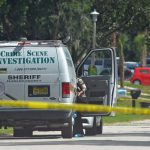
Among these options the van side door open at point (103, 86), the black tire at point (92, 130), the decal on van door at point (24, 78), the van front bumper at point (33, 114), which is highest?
the decal on van door at point (24, 78)

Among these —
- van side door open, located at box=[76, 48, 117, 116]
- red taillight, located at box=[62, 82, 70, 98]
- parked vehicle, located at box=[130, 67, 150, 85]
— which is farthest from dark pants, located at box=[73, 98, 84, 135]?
parked vehicle, located at box=[130, 67, 150, 85]

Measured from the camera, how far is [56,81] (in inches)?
683

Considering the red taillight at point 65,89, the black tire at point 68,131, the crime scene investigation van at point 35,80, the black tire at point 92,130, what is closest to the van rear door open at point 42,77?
the crime scene investigation van at point 35,80

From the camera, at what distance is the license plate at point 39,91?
17516 millimetres

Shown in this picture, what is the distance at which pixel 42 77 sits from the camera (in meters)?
17.4

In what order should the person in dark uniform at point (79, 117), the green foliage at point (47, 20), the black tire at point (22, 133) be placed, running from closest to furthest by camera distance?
the person in dark uniform at point (79, 117) < the black tire at point (22, 133) < the green foliage at point (47, 20)

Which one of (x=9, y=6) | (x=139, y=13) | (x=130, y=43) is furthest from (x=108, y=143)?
(x=130, y=43)

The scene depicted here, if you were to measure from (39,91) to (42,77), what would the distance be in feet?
1.11

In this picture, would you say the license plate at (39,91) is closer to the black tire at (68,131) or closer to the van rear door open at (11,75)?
the van rear door open at (11,75)

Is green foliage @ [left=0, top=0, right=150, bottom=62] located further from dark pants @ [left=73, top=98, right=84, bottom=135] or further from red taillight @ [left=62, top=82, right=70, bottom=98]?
red taillight @ [left=62, top=82, right=70, bottom=98]

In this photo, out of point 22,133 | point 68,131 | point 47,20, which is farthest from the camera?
point 47,20

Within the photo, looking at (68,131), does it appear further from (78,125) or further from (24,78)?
(24,78)

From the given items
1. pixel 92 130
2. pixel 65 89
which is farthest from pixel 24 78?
pixel 92 130

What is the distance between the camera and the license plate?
690 inches
